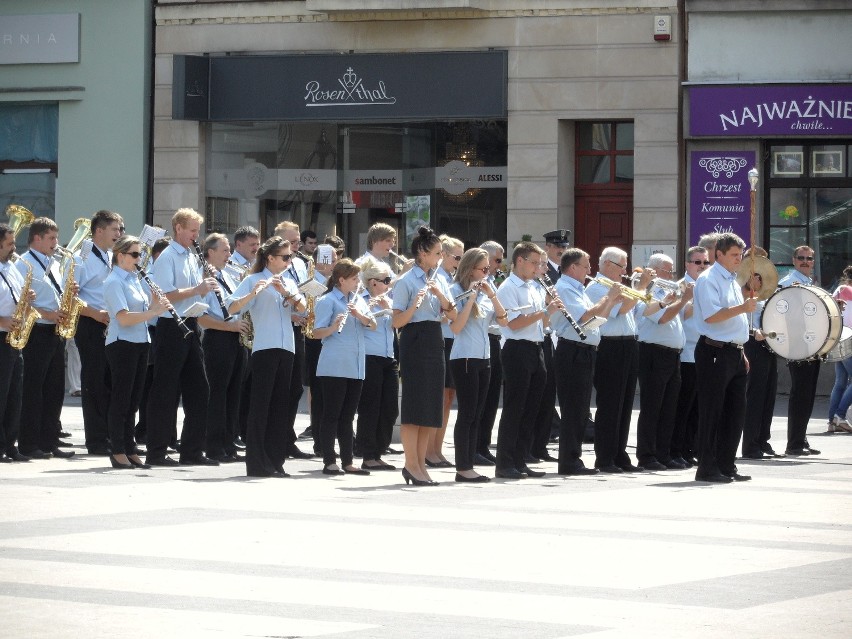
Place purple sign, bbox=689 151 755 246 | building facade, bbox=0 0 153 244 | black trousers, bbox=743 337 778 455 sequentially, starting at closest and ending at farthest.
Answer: black trousers, bbox=743 337 778 455
purple sign, bbox=689 151 755 246
building facade, bbox=0 0 153 244

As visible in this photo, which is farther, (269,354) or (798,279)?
(798,279)

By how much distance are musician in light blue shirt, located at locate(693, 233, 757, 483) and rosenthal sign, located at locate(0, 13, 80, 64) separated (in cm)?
1594

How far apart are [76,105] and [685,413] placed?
48.4 feet

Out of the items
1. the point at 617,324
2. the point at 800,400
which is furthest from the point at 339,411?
the point at 800,400

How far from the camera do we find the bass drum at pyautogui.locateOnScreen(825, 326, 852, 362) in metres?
18.5

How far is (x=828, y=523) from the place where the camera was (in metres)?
11.8

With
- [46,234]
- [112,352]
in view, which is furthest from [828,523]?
[46,234]

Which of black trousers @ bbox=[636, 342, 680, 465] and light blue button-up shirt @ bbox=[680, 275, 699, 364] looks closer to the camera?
black trousers @ bbox=[636, 342, 680, 465]

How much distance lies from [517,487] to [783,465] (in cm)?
331

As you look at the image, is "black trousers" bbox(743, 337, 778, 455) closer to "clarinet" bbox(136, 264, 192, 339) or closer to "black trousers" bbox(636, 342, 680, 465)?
"black trousers" bbox(636, 342, 680, 465)

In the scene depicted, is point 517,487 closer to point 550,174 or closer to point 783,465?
point 783,465

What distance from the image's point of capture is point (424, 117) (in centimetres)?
2639

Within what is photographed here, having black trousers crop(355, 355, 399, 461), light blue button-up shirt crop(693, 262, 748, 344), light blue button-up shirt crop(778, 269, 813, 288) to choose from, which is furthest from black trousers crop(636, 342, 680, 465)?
light blue button-up shirt crop(778, 269, 813, 288)

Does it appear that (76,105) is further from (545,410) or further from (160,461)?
(545,410)
